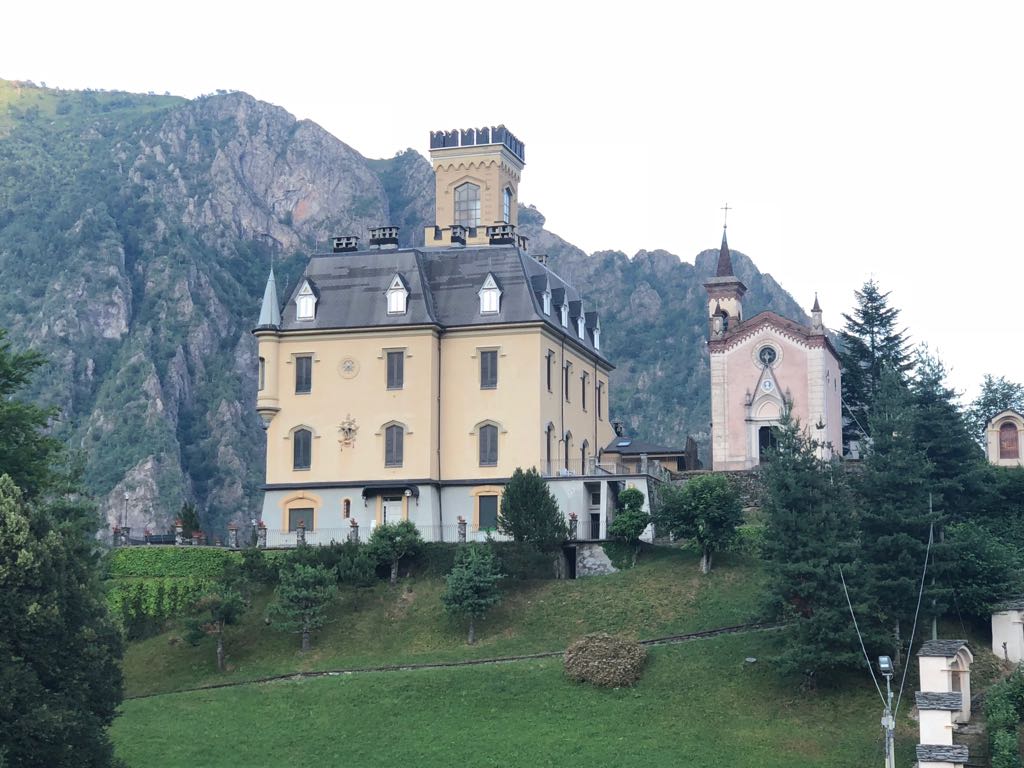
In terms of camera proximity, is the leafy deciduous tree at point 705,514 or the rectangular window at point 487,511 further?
the rectangular window at point 487,511

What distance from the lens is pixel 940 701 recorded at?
4219cm

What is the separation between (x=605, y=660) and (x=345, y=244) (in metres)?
30.4

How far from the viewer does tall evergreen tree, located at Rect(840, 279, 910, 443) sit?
79.2 meters

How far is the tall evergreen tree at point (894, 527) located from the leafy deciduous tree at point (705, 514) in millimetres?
6720

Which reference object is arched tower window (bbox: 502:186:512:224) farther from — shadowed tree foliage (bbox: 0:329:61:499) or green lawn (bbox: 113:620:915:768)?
green lawn (bbox: 113:620:915:768)

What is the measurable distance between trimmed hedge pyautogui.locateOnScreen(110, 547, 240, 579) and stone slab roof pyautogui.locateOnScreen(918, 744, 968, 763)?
2935 cm

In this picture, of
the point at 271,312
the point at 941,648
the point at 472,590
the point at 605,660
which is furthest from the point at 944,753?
the point at 271,312

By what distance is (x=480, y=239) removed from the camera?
2940 inches

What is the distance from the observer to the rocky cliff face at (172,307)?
157750 millimetres

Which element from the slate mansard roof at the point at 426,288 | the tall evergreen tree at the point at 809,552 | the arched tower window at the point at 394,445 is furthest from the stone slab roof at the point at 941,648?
the arched tower window at the point at 394,445

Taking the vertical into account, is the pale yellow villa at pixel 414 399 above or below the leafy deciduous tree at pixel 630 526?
above

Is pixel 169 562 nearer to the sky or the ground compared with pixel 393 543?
nearer to the ground

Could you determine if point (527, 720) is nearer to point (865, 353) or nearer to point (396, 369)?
point (396, 369)

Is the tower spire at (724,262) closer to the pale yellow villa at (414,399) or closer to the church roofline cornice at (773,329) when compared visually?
the church roofline cornice at (773,329)
